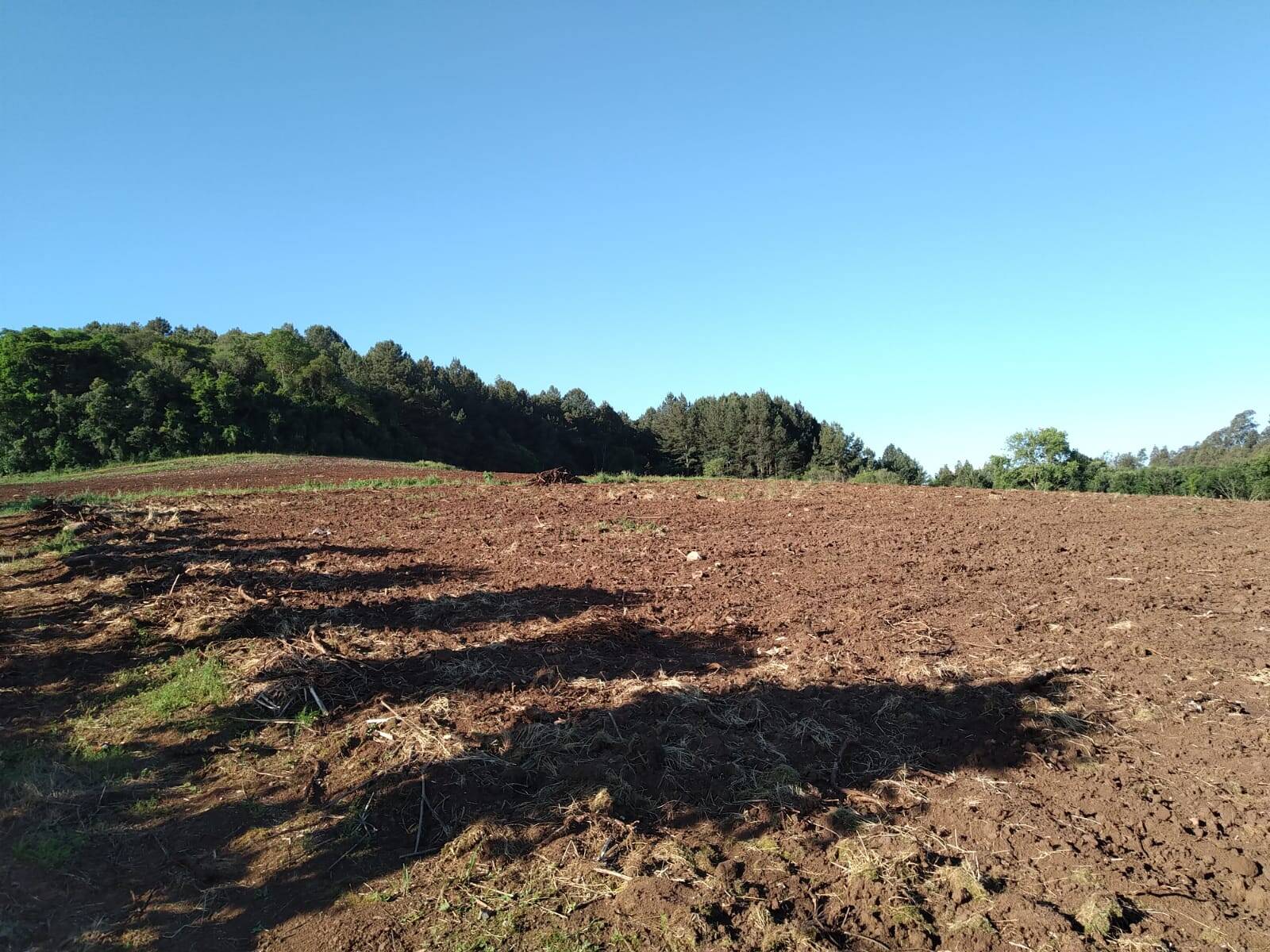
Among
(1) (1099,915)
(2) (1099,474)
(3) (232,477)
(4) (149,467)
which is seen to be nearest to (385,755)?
(1) (1099,915)

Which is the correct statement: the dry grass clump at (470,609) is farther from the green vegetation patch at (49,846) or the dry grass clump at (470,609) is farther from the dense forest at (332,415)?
the dense forest at (332,415)

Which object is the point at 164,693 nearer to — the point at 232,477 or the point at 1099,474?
the point at 232,477

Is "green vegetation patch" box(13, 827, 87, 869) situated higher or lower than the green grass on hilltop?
lower

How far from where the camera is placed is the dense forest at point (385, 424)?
36812mm

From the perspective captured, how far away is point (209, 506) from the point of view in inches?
677

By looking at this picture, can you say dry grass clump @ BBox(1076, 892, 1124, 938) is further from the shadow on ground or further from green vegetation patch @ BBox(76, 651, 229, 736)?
green vegetation patch @ BBox(76, 651, 229, 736)

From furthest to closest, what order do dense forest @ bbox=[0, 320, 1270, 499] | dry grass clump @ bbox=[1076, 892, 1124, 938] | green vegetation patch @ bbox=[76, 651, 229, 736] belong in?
1. dense forest @ bbox=[0, 320, 1270, 499]
2. green vegetation patch @ bbox=[76, 651, 229, 736]
3. dry grass clump @ bbox=[1076, 892, 1124, 938]

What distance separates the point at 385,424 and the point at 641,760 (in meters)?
61.0

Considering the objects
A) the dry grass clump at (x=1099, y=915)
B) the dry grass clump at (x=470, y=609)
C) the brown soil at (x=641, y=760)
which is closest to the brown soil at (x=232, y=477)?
the brown soil at (x=641, y=760)

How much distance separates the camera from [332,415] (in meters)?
52.6

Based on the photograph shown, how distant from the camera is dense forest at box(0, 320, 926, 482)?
3744 cm

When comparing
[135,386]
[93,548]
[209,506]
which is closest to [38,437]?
[135,386]

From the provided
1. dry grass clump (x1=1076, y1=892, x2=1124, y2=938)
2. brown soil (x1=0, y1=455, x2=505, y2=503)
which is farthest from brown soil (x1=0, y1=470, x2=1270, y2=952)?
brown soil (x1=0, y1=455, x2=505, y2=503)

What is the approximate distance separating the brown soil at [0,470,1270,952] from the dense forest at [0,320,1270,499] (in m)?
26.0
